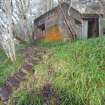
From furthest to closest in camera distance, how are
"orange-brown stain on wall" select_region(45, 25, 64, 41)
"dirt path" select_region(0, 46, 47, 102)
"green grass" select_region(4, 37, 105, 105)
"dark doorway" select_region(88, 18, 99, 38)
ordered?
1. "orange-brown stain on wall" select_region(45, 25, 64, 41)
2. "dark doorway" select_region(88, 18, 99, 38)
3. "dirt path" select_region(0, 46, 47, 102)
4. "green grass" select_region(4, 37, 105, 105)

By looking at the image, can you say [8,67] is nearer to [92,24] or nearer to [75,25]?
[75,25]

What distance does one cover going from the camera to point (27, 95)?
20.3 ft

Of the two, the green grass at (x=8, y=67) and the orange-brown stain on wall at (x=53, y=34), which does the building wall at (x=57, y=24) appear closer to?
the orange-brown stain on wall at (x=53, y=34)

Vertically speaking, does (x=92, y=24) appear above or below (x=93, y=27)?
above

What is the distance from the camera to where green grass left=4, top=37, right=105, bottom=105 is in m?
5.31

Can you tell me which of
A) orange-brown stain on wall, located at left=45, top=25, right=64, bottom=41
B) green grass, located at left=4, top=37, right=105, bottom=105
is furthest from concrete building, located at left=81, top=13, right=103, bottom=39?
green grass, located at left=4, top=37, right=105, bottom=105

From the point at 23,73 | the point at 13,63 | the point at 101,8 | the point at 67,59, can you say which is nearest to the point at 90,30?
the point at 101,8

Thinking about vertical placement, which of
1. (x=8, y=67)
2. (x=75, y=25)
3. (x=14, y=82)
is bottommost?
(x=14, y=82)

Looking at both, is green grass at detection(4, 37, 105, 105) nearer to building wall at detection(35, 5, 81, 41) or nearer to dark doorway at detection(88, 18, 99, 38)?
building wall at detection(35, 5, 81, 41)

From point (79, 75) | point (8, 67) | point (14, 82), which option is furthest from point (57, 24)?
point (79, 75)

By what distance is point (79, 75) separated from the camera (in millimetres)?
5805

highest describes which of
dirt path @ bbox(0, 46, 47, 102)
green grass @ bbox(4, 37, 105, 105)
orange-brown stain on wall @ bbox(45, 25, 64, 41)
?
orange-brown stain on wall @ bbox(45, 25, 64, 41)

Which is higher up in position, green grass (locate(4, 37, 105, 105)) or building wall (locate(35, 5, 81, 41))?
building wall (locate(35, 5, 81, 41))

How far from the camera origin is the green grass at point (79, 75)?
531 cm
